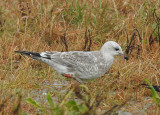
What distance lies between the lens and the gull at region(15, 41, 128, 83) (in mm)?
4859

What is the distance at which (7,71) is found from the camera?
5.32 m

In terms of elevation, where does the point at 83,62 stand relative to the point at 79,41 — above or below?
below

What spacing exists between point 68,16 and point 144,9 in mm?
1475

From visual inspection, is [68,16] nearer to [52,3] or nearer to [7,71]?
[52,3]

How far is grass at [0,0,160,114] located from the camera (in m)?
4.65

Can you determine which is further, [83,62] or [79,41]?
[79,41]

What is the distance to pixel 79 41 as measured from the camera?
6281 mm

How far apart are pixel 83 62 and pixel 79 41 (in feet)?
4.48

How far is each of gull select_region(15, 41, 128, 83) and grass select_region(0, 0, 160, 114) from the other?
7.4 inches

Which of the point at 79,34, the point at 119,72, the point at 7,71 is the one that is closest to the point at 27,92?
the point at 7,71

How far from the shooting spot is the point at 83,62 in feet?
16.3

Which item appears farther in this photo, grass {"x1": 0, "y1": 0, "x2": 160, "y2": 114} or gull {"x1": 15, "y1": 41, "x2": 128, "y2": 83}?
gull {"x1": 15, "y1": 41, "x2": 128, "y2": 83}

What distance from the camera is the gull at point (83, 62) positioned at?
486 centimetres

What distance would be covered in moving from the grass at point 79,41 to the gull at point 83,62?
19 centimetres
